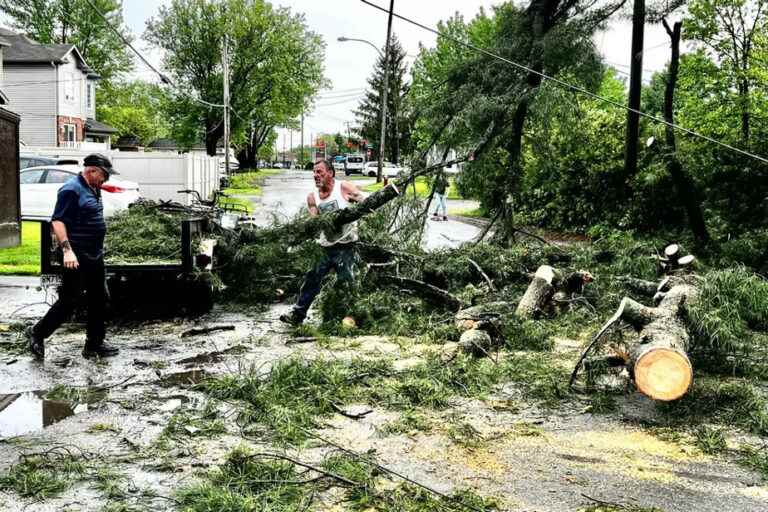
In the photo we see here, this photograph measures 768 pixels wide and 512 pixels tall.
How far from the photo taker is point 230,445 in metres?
4.68

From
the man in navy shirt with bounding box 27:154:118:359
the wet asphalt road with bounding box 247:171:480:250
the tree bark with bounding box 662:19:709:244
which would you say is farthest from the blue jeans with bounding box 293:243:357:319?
the tree bark with bounding box 662:19:709:244

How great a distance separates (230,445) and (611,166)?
14.2 meters

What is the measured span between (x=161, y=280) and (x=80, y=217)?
6.68 ft

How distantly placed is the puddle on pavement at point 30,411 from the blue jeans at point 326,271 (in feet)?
10.3

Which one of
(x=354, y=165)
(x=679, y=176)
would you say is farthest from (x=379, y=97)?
(x=679, y=176)

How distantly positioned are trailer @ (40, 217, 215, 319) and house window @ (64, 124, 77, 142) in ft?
136

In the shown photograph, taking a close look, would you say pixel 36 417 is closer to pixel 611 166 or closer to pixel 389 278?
pixel 389 278

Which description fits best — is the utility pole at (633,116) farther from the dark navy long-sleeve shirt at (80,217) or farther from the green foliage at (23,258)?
the dark navy long-sleeve shirt at (80,217)

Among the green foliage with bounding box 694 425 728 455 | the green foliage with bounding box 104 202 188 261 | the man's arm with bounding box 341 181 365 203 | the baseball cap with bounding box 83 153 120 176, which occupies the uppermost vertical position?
the baseball cap with bounding box 83 153 120 176

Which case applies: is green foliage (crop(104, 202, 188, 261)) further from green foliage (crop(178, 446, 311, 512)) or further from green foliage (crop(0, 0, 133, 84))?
green foliage (crop(0, 0, 133, 84))

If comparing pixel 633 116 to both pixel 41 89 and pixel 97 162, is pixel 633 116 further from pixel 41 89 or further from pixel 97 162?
pixel 41 89

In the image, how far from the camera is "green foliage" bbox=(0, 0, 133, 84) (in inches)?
2387

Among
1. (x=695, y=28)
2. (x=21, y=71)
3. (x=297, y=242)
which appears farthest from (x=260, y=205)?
(x=21, y=71)

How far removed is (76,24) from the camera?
61.7 meters
